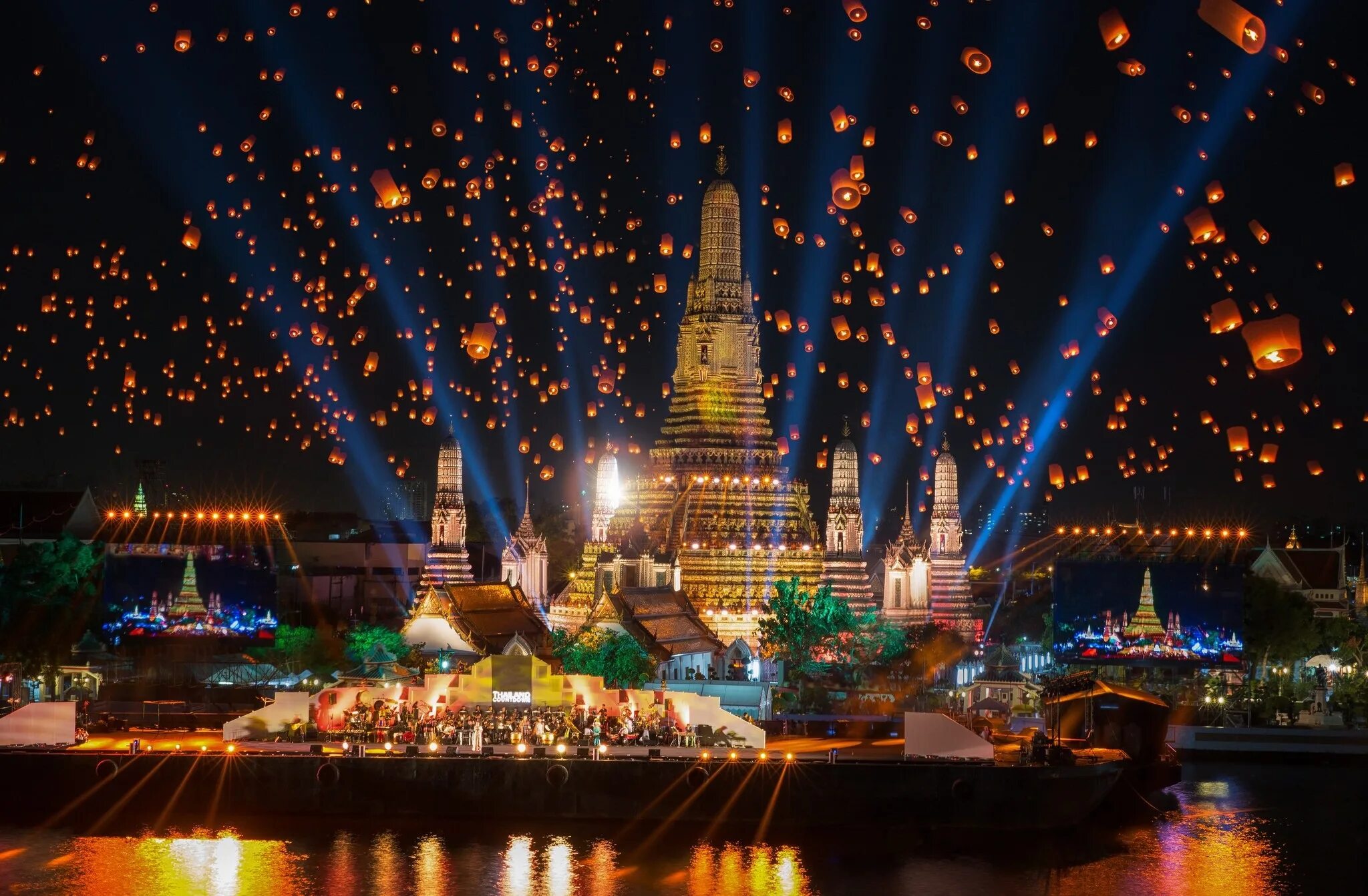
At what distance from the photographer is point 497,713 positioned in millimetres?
64375

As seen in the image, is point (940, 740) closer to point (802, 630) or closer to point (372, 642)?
point (802, 630)

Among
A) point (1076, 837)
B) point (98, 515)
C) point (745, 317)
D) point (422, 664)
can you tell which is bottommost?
point (1076, 837)

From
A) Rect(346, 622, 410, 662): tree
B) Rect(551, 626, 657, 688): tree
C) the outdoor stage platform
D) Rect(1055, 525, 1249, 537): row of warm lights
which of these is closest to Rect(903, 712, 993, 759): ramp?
the outdoor stage platform

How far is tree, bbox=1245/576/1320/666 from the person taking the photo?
88.7 meters

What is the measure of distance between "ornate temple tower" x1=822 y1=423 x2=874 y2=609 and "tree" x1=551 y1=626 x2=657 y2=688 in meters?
16.7

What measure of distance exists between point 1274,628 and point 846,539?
61.1 feet

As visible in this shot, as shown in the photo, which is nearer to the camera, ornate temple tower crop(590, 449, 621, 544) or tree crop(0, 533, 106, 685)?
tree crop(0, 533, 106, 685)

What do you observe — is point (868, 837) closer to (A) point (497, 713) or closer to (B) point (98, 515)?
(A) point (497, 713)

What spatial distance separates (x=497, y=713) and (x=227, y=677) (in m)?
17.3

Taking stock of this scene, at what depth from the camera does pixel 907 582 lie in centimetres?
9525

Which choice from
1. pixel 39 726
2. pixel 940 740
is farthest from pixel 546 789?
pixel 39 726

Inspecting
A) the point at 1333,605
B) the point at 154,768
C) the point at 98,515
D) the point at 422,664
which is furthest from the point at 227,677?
the point at 1333,605

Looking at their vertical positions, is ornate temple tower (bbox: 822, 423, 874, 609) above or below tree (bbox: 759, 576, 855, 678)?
above

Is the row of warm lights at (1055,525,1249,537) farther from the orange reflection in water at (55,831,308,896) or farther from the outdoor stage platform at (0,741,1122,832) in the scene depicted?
the orange reflection in water at (55,831,308,896)
